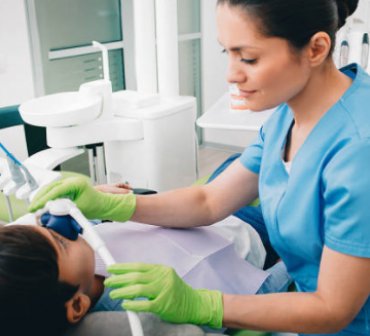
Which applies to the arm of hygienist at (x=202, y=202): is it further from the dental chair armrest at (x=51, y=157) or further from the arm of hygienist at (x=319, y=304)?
the dental chair armrest at (x=51, y=157)

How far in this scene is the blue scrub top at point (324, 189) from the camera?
0.84m

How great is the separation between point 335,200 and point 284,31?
12.5 inches

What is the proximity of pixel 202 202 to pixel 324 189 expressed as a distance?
0.48 meters

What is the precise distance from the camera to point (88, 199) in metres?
1.19

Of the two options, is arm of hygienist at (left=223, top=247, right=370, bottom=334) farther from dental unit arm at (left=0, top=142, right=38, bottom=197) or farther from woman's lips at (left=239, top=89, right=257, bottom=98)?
dental unit arm at (left=0, top=142, right=38, bottom=197)

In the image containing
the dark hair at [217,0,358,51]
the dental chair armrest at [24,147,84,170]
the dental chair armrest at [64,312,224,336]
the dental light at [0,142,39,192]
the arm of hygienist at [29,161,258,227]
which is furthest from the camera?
the dental chair armrest at [24,147,84,170]

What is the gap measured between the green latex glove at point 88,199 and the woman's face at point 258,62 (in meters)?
0.48

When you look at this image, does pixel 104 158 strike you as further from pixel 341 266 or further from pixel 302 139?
pixel 341 266

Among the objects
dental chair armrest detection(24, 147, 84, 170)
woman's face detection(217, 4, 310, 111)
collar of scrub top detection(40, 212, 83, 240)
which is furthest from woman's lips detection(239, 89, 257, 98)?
dental chair armrest detection(24, 147, 84, 170)

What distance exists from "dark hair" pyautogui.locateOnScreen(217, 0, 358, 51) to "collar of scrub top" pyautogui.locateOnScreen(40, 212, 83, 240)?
0.56 meters

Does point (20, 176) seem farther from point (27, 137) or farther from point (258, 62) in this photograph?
point (27, 137)

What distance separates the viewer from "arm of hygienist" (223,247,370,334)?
2.83ft

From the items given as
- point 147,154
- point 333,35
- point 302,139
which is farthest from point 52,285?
point 147,154

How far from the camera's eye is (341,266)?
0.86m
